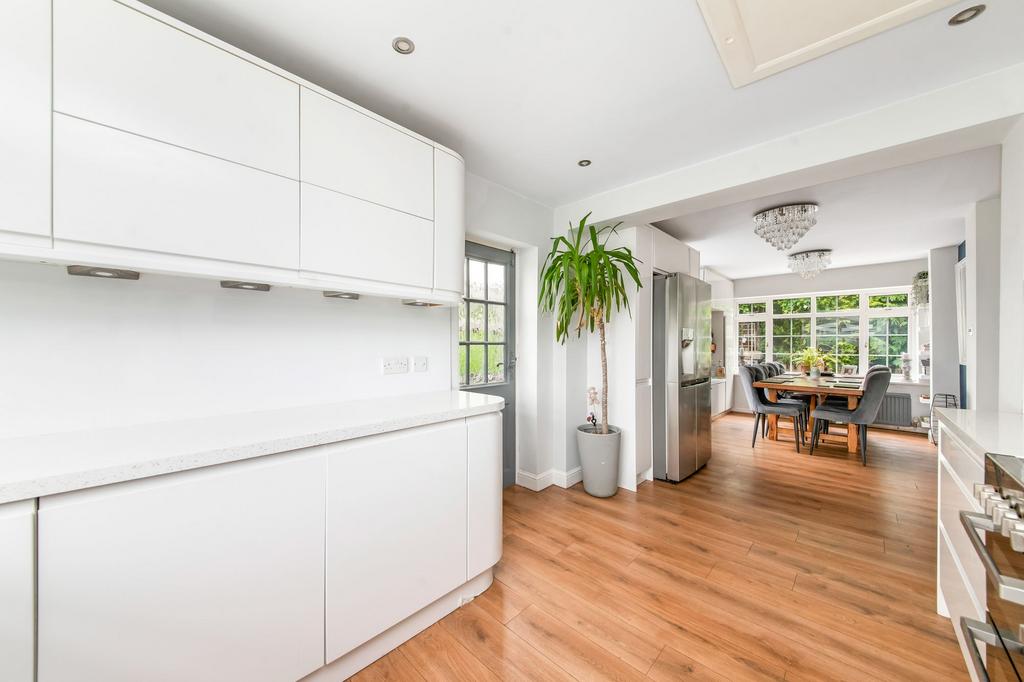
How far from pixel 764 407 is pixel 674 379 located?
2.14 m

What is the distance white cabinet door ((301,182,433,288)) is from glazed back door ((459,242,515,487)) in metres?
0.91

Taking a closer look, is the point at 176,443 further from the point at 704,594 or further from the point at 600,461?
the point at 600,461

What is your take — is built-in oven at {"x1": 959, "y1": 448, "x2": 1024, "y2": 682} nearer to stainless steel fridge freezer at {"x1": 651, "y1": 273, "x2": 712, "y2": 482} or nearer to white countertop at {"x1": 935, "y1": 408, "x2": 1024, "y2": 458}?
white countertop at {"x1": 935, "y1": 408, "x2": 1024, "y2": 458}

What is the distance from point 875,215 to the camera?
3.71 meters

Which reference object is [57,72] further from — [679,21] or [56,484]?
[679,21]

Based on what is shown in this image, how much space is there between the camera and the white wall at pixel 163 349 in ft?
4.10

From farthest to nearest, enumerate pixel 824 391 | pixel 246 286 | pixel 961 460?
1. pixel 824 391
2. pixel 246 286
3. pixel 961 460

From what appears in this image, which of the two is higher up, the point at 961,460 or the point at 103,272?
the point at 103,272

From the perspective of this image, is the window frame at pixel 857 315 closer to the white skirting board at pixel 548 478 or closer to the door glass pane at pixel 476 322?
the white skirting board at pixel 548 478

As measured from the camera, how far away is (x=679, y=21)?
1.45 m

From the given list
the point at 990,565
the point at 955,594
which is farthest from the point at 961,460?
the point at 990,565

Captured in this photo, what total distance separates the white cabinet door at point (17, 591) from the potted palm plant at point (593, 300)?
9.04ft

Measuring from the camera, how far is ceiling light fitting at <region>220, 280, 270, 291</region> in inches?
60.1

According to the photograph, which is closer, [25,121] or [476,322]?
[25,121]
